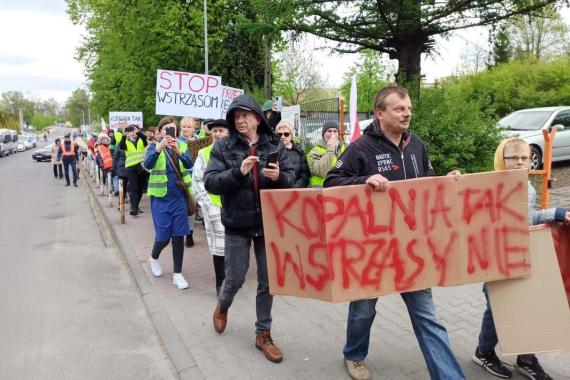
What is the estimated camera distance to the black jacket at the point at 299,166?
5047 millimetres

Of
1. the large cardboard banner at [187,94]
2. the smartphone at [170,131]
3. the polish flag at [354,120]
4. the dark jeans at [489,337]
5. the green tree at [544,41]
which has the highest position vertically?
the green tree at [544,41]

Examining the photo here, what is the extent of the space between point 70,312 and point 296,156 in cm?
271

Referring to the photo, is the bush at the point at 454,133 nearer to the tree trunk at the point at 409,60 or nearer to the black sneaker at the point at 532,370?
the tree trunk at the point at 409,60

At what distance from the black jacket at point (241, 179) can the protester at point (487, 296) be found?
55.5 inches

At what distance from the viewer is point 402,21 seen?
8.34m

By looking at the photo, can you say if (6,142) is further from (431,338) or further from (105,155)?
(431,338)

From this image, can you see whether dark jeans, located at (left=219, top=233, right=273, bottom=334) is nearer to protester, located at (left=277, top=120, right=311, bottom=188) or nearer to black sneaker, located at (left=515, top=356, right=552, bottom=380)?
protester, located at (left=277, top=120, right=311, bottom=188)

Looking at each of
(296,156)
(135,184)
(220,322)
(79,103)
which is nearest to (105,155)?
(135,184)

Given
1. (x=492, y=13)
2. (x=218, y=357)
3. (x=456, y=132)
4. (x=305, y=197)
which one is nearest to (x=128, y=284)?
(x=218, y=357)

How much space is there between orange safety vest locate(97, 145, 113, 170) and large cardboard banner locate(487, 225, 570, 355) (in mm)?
12967

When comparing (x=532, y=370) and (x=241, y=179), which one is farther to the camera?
(x=241, y=179)

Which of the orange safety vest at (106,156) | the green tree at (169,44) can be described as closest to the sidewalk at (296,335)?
the orange safety vest at (106,156)

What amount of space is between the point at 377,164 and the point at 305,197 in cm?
49

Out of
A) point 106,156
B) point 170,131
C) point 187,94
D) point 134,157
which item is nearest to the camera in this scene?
point 170,131
